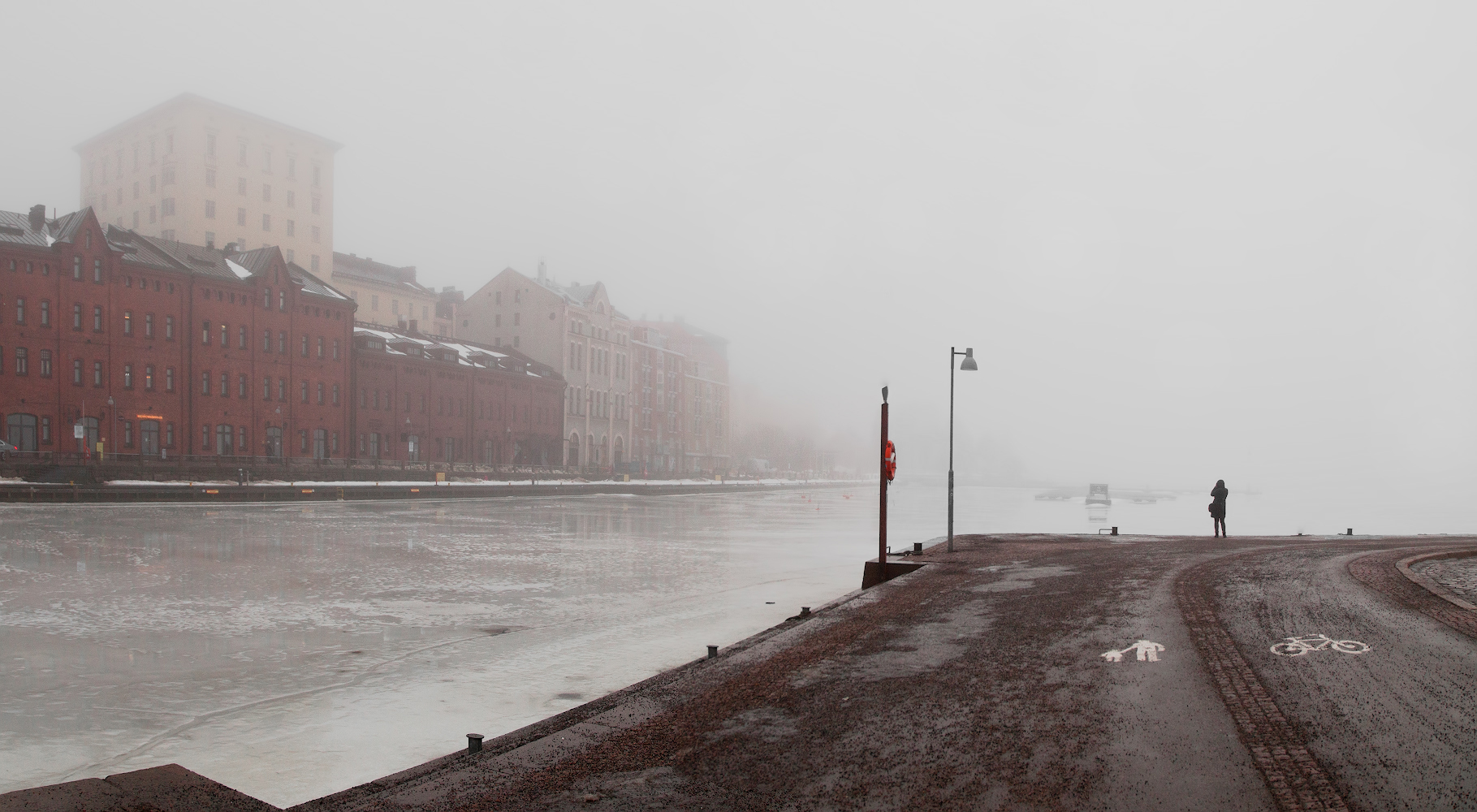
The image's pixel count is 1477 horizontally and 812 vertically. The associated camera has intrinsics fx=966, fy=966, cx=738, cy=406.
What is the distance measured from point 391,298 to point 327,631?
10099 centimetres

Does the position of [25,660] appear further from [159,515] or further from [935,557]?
[159,515]

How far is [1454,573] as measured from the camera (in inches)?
625

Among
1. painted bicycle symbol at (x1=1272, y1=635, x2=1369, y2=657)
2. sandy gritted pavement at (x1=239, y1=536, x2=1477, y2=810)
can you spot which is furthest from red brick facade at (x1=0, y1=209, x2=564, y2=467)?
painted bicycle symbol at (x1=1272, y1=635, x2=1369, y2=657)

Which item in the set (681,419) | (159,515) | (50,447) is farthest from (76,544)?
(681,419)

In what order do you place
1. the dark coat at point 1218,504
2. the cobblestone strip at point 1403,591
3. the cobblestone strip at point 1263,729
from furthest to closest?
the dark coat at point 1218,504
the cobblestone strip at point 1403,591
the cobblestone strip at point 1263,729

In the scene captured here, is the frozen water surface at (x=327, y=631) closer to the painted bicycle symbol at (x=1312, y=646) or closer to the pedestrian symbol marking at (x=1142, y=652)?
the pedestrian symbol marking at (x=1142, y=652)

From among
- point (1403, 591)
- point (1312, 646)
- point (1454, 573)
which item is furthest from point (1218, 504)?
point (1312, 646)

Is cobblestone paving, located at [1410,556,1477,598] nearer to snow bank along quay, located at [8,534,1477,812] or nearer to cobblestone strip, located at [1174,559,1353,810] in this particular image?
snow bank along quay, located at [8,534,1477,812]

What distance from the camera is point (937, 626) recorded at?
11.5 metres

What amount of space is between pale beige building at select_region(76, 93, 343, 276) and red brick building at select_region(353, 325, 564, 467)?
17.5 meters

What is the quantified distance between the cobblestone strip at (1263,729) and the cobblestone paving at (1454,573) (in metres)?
5.10

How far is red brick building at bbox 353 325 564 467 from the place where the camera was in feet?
274

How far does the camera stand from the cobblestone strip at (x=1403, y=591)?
35.3ft

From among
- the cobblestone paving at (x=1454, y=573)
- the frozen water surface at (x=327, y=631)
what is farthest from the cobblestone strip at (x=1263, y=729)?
the frozen water surface at (x=327, y=631)
